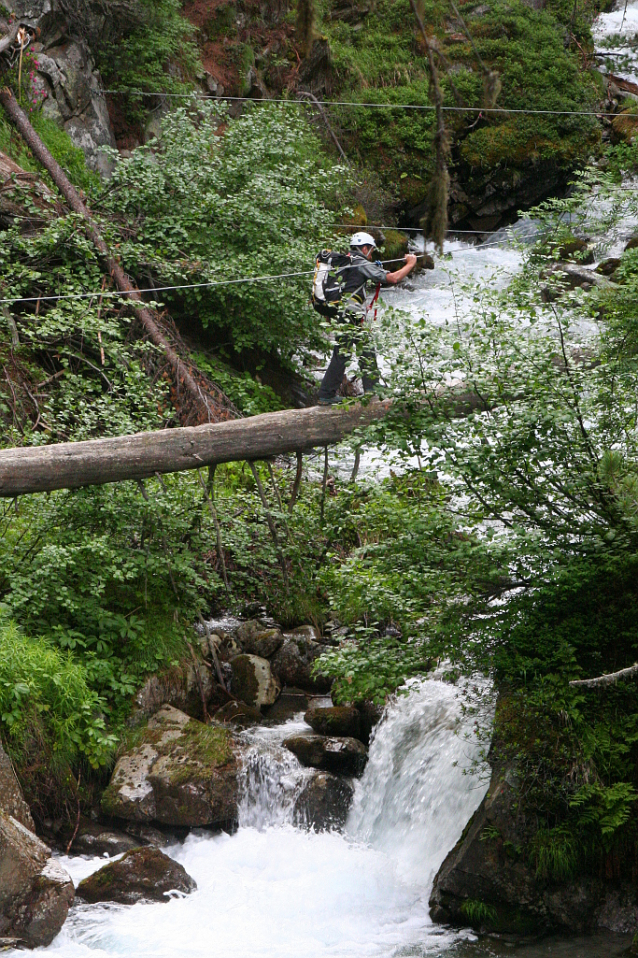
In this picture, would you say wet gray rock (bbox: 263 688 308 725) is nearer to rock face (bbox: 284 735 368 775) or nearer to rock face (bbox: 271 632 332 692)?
rock face (bbox: 271 632 332 692)

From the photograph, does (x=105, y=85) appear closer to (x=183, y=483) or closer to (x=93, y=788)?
(x=183, y=483)

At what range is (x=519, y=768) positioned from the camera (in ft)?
20.0

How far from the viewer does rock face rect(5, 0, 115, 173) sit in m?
14.4

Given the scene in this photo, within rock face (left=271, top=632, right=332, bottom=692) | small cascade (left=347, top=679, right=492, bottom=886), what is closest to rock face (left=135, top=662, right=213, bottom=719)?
rock face (left=271, top=632, right=332, bottom=692)

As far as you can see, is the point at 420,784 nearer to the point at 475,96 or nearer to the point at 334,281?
the point at 334,281

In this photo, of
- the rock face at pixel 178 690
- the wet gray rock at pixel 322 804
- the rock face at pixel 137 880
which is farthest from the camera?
the rock face at pixel 178 690

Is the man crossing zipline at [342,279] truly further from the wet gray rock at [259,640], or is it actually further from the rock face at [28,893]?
the rock face at [28,893]

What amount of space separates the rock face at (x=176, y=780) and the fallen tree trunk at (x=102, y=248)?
14.1 ft

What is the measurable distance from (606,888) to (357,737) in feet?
9.43

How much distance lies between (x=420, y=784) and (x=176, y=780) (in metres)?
2.04

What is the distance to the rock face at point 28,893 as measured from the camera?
234 inches

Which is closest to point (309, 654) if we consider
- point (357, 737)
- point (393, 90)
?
point (357, 737)

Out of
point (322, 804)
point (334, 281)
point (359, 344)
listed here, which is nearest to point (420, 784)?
point (322, 804)

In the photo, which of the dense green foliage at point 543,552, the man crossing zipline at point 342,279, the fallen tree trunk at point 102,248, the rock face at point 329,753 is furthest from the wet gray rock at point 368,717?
the fallen tree trunk at point 102,248
